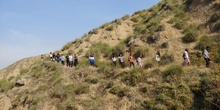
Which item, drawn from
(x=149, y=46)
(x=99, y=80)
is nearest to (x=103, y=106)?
(x=99, y=80)

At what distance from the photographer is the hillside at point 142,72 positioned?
15.5 meters

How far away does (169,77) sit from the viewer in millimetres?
16719

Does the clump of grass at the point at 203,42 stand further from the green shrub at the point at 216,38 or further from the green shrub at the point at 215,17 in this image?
the green shrub at the point at 215,17

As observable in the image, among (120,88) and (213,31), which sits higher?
(213,31)

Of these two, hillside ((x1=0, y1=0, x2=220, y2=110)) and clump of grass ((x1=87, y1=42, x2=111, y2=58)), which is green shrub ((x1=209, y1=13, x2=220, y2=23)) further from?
clump of grass ((x1=87, y1=42, x2=111, y2=58))

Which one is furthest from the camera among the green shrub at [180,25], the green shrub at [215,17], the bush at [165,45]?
the green shrub at [180,25]

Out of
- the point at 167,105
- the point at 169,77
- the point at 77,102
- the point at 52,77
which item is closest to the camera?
the point at 167,105

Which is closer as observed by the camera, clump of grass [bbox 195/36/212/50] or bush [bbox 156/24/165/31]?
clump of grass [bbox 195/36/212/50]

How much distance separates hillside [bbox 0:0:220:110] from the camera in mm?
15469

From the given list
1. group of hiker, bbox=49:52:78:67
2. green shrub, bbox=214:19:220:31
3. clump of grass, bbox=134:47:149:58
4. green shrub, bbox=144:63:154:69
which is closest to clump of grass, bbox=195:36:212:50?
green shrub, bbox=214:19:220:31

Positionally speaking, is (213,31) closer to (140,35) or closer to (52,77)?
(140,35)

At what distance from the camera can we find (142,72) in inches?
725

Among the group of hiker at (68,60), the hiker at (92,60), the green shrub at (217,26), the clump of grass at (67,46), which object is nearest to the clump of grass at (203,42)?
the green shrub at (217,26)

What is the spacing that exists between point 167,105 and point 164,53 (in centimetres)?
693
